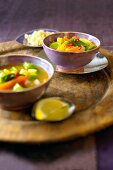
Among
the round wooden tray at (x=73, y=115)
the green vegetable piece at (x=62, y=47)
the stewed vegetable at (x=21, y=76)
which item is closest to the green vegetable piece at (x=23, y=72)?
the stewed vegetable at (x=21, y=76)

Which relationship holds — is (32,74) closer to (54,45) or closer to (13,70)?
(13,70)

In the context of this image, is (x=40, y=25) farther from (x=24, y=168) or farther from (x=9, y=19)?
(x=24, y=168)

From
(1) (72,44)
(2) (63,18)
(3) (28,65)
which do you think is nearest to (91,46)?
(1) (72,44)

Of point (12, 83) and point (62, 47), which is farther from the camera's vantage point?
point (62, 47)

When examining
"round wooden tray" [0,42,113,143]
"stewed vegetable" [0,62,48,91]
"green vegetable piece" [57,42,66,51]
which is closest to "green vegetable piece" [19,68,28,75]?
"stewed vegetable" [0,62,48,91]

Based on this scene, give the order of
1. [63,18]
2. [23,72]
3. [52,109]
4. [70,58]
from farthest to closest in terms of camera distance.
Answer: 1. [63,18]
2. [70,58]
3. [23,72]
4. [52,109]

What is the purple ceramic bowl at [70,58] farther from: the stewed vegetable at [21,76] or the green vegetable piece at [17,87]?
the green vegetable piece at [17,87]
